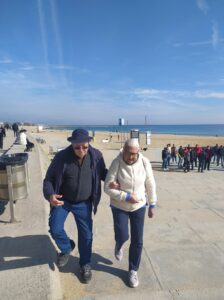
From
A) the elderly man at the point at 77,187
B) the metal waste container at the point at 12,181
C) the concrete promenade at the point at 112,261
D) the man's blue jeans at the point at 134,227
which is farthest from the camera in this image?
the metal waste container at the point at 12,181

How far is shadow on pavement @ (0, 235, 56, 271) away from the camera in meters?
3.43

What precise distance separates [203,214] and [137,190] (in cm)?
371

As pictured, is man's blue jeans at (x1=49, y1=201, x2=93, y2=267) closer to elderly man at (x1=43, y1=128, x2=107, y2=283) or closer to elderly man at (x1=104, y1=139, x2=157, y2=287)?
elderly man at (x1=43, y1=128, x2=107, y2=283)

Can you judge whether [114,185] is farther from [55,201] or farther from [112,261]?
[112,261]

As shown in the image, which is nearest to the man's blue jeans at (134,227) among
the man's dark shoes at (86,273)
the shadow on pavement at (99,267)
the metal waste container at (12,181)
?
the shadow on pavement at (99,267)

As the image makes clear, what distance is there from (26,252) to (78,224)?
0.83m

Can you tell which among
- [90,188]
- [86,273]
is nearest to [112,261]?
[86,273]

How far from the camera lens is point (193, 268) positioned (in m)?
3.80

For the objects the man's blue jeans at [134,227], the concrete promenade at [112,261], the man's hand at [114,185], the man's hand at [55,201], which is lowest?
the concrete promenade at [112,261]

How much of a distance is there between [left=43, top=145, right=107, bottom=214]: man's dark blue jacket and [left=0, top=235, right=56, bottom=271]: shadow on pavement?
831 mm

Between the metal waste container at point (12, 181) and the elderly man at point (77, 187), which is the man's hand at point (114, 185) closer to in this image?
the elderly man at point (77, 187)

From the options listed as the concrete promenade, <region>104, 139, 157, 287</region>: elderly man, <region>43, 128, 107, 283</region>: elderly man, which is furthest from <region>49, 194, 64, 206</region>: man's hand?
the concrete promenade

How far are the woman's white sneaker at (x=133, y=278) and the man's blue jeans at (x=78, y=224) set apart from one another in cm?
52

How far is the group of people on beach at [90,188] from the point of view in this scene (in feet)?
10.7
